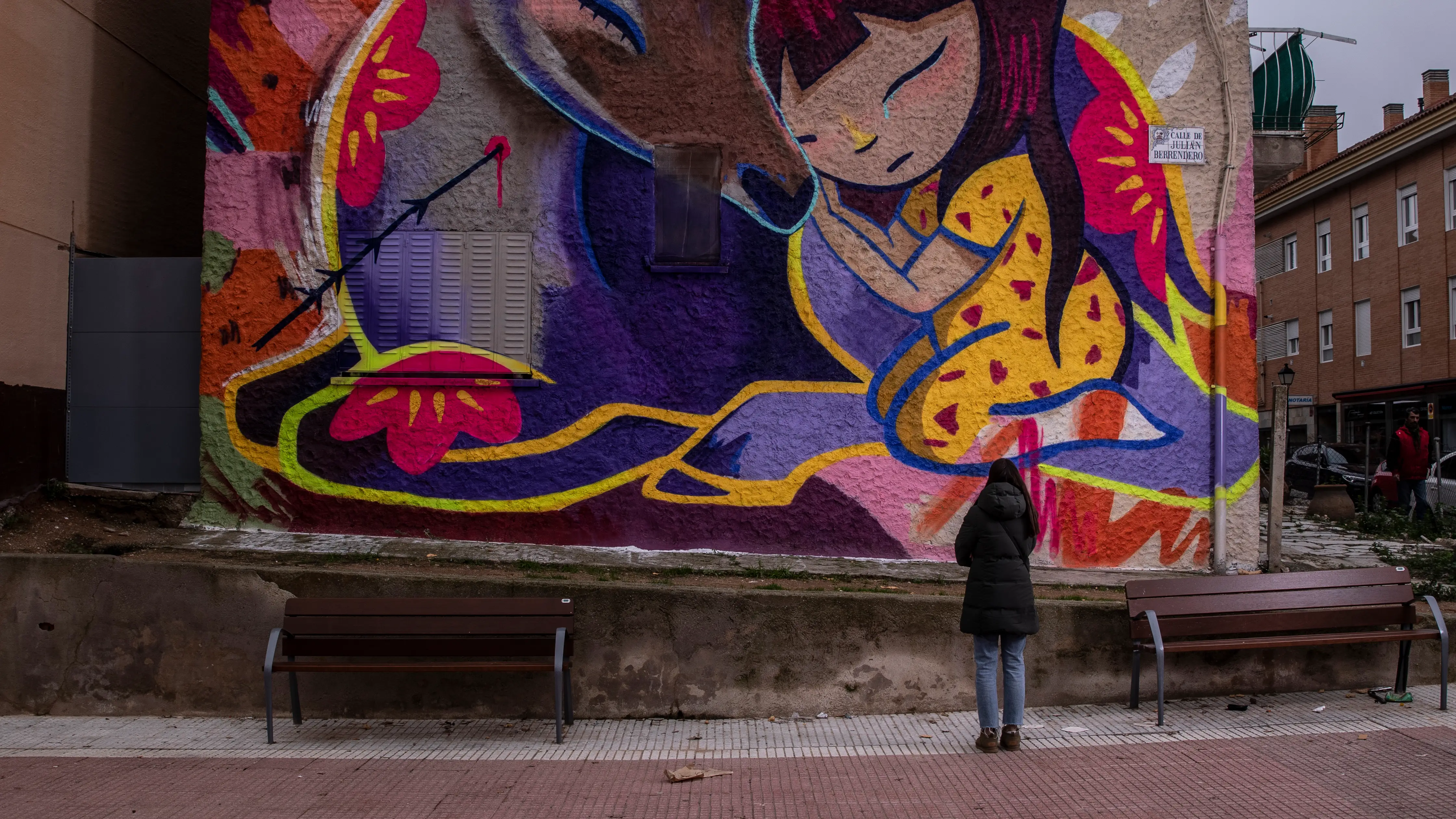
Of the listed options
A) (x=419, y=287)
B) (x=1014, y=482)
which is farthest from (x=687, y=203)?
(x=1014, y=482)

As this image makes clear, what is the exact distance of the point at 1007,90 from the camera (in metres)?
9.00

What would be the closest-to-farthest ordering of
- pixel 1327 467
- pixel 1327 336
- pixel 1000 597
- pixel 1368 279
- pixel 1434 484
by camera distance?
pixel 1000 597
pixel 1434 484
pixel 1327 467
pixel 1368 279
pixel 1327 336

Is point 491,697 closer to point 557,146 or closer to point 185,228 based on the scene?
point 557,146

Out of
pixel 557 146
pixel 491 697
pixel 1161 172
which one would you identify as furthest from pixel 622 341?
pixel 1161 172

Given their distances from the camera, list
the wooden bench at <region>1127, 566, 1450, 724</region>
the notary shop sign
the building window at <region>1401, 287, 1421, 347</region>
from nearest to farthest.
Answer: the wooden bench at <region>1127, 566, 1450, 724</region>
the notary shop sign
the building window at <region>1401, 287, 1421, 347</region>

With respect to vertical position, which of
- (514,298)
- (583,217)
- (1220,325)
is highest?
(583,217)

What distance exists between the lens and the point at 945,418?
887cm

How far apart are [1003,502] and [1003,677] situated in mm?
993

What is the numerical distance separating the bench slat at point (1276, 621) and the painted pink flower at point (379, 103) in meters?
7.09

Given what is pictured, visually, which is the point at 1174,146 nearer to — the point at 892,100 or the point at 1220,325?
the point at 1220,325

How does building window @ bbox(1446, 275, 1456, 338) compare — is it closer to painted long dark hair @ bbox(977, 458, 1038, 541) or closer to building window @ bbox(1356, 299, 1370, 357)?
building window @ bbox(1356, 299, 1370, 357)

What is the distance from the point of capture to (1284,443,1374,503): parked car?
1927 centimetres

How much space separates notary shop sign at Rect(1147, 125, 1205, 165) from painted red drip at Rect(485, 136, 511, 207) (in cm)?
576

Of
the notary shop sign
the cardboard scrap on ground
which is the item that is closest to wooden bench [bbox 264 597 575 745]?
the cardboard scrap on ground
